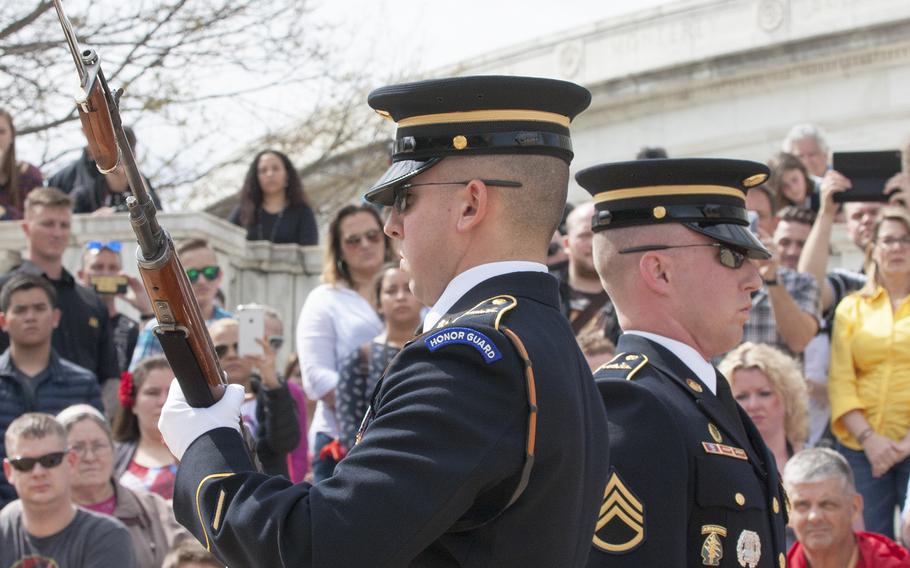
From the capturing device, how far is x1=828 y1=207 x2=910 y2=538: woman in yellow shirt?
7195mm

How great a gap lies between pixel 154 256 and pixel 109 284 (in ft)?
19.6

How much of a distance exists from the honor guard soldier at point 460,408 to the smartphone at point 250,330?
12.7 ft

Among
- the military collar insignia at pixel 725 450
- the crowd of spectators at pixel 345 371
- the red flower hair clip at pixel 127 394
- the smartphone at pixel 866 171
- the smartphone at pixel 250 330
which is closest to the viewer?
the military collar insignia at pixel 725 450

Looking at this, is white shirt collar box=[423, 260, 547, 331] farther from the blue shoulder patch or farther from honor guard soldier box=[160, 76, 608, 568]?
the blue shoulder patch

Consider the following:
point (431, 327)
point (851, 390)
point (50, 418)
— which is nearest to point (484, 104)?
point (431, 327)

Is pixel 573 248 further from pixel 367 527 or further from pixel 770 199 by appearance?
pixel 367 527

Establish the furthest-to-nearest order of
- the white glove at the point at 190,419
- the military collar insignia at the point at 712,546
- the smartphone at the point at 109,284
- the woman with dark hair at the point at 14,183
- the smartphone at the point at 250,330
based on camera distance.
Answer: the woman with dark hair at the point at 14,183, the smartphone at the point at 109,284, the smartphone at the point at 250,330, the military collar insignia at the point at 712,546, the white glove at the point at 190,419

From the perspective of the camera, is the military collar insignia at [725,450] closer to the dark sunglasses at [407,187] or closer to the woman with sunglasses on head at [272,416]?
the dark sunglasses at [407,187]

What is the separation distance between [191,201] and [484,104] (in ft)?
45.1

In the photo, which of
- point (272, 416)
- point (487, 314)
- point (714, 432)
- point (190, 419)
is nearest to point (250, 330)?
point (272, 416)

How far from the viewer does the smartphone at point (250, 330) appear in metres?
6.95

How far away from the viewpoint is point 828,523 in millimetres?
5977

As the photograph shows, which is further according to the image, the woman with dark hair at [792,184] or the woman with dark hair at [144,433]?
the woman with dark hair at [792,184]

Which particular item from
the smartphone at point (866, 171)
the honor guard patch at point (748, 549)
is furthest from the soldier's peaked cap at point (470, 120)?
the smartphone at point (866, 171)
